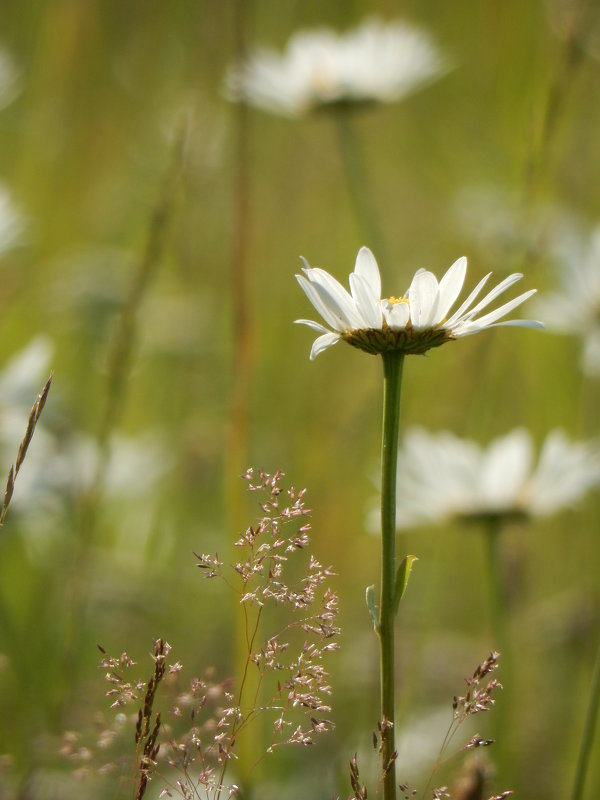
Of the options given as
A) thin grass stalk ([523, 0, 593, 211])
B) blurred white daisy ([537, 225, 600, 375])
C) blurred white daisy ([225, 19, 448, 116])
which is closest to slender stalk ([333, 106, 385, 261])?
blurred white daisy ([225, 19, 448, 116])

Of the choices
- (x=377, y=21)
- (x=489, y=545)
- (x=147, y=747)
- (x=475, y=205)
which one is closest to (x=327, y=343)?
(x=147, y=747)

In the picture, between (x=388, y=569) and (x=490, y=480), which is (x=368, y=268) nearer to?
(x=388, y=569)

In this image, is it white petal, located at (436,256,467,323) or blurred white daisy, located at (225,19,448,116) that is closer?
white petal, located at (436,256,467,323)

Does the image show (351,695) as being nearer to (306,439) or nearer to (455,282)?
(306,439)

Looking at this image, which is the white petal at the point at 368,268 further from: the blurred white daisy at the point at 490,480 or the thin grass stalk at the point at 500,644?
the blurred white daisy at the point at 490,480

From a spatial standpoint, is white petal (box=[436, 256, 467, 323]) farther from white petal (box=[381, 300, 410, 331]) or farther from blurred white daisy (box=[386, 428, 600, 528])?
blurred white daisy (box=[386, 428, 600, 528])
